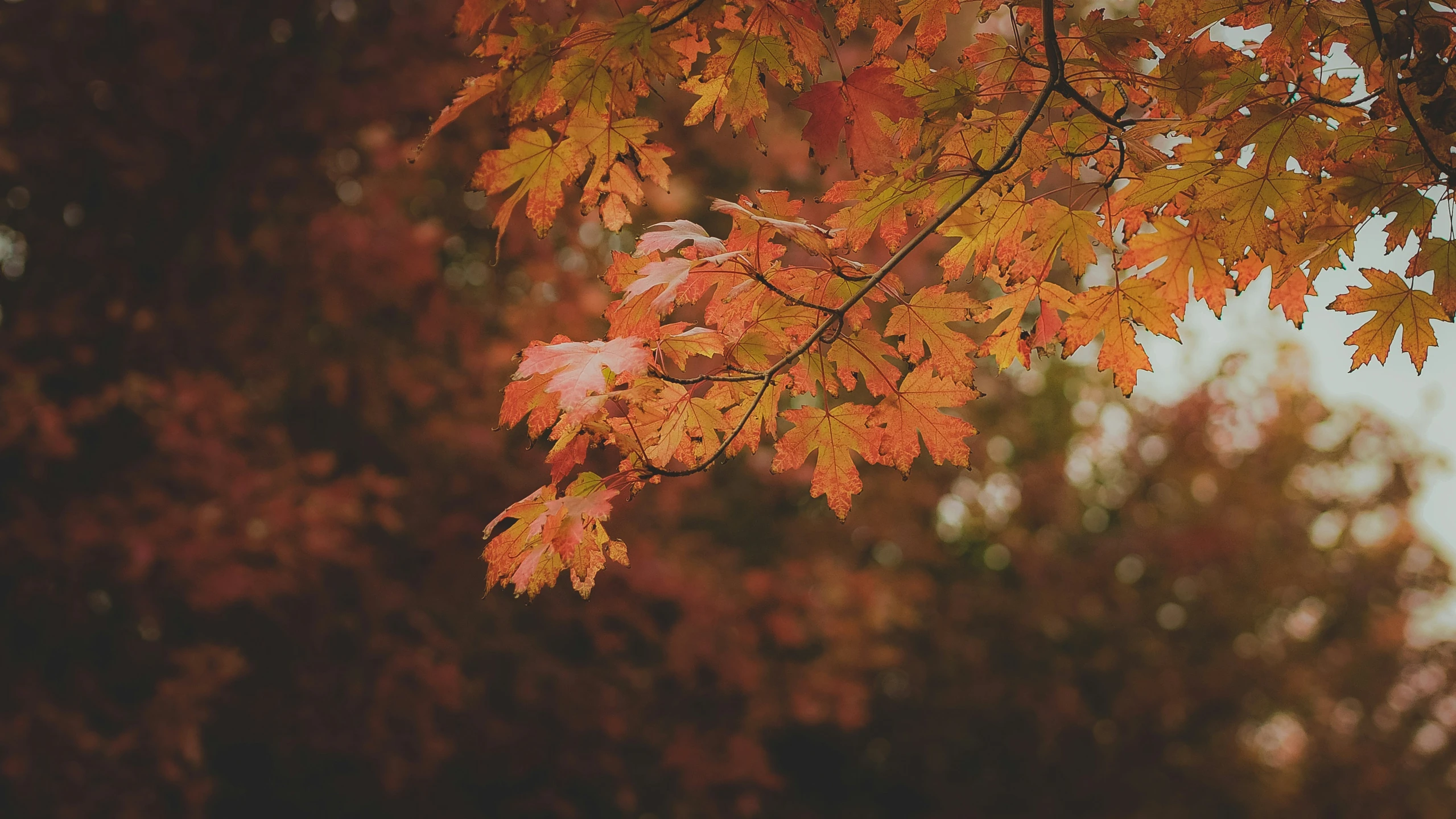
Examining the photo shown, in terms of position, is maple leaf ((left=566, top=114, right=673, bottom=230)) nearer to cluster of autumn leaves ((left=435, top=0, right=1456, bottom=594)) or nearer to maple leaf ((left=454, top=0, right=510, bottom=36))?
cluster of autumn leaves ((left=435, top=0, right=1456, bottom=594))

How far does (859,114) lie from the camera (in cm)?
149


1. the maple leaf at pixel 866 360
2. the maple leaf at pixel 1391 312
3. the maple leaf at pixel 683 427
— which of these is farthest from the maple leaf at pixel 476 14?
the maple leaf at pixel 1391 312

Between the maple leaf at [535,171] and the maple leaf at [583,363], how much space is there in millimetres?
220

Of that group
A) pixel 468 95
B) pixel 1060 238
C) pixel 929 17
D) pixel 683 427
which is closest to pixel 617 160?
pixel 468 95

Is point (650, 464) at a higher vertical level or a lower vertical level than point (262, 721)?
lower

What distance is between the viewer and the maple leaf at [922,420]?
1552mm

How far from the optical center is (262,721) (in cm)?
443

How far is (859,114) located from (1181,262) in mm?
662

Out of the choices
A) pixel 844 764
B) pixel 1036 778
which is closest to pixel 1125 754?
pixel 1036 778

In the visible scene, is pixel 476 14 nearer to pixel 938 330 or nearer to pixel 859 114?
pixel 859 114

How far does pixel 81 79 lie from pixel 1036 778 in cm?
904

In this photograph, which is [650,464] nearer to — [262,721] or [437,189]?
[262,721]

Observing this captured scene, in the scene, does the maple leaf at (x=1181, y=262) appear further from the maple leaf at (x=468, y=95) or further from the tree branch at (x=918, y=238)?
the maple leaf at (x=468, y=95)

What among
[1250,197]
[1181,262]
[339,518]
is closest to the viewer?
[1250,197]
